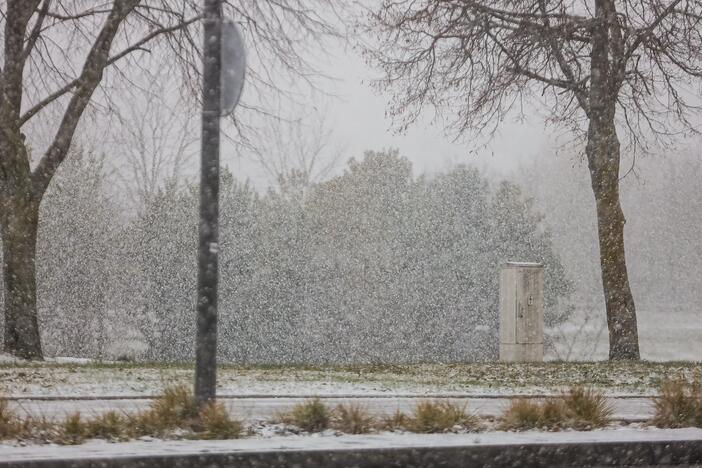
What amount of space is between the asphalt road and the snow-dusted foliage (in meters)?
25.7

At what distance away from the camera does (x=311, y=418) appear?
704 centimetres

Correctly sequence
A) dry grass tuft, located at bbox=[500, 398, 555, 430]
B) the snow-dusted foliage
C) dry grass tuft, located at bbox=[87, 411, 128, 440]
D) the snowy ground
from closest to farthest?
the snowy ground < dry grass tuft, located at bbox=[87, 411, 128, 440] < dry grass tuft, located at bbox=[500, 398, 555, 430] < the snow-dusted foliage

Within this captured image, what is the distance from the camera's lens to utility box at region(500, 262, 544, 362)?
62.8 feet

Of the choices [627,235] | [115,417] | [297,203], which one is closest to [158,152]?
[297,203]

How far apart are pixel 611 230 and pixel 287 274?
2124cm

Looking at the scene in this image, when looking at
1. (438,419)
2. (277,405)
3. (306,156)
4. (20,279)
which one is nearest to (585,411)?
(438,419)

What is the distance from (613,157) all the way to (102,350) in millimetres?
26070

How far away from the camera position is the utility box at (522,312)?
1914 cm

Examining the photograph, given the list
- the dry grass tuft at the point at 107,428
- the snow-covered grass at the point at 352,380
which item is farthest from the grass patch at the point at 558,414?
the snow-covered grass at the point at 352,380

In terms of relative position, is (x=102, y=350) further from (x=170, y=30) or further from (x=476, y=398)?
(x=476, y=398)

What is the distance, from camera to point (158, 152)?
1885 inches

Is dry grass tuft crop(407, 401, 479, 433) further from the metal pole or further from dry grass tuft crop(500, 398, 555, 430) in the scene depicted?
the metal pole

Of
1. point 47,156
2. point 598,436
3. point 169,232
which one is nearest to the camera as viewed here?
point 598,436

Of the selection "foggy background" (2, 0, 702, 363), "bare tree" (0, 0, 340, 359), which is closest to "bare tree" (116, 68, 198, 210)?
"foggy background" (2, 0, 702, 363)
